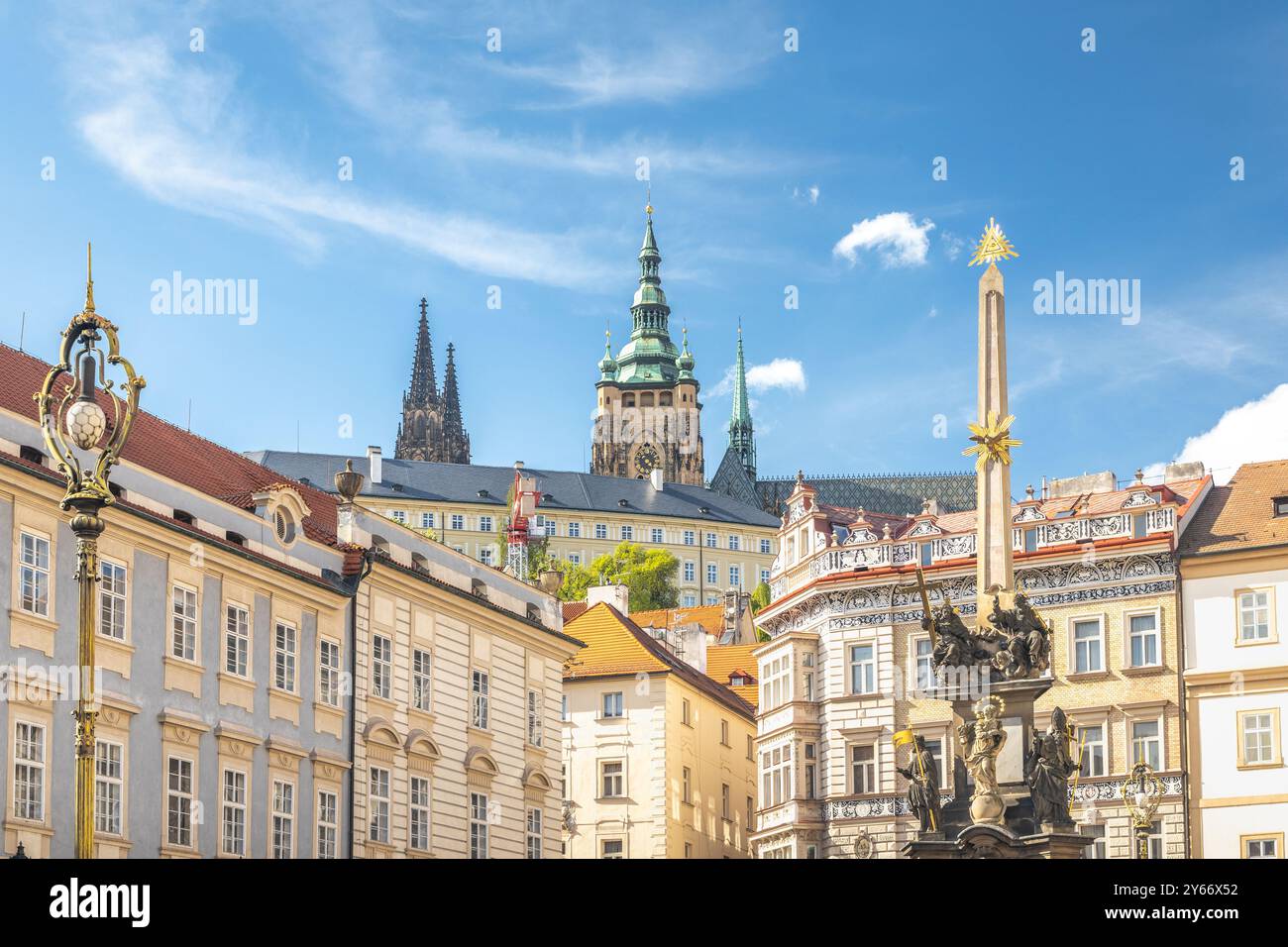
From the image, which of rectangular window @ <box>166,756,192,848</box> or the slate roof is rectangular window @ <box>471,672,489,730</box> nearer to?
rectangular window @ <box>166,756,192,848</box>

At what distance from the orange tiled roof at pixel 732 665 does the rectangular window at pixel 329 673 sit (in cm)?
3602

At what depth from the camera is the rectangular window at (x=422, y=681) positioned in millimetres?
50031

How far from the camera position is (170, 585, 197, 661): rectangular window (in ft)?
133

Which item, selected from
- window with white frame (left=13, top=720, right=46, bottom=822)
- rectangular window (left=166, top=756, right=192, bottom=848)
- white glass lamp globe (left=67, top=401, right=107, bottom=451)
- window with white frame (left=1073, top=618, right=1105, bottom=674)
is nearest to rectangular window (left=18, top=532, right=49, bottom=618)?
window with white frame (left=13, top=720, right=46, bottom=822)

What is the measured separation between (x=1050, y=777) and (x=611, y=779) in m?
31.2

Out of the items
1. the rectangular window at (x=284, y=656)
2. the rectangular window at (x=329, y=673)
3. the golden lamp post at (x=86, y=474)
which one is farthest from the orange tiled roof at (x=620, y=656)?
the golden lamp post at (x=86, y=474)

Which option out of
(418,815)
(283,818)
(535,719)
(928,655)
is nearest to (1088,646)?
(928,655)

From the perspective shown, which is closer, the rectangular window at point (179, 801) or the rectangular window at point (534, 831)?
the rectangular window at point (179, 801)

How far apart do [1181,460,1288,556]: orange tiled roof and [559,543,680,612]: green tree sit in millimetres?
84728

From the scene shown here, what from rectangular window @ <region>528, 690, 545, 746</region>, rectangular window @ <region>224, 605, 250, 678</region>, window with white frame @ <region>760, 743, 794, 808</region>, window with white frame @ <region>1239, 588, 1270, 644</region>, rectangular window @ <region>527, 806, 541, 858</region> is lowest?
rectangular window @ <region>527, 806, 541, 858</region>

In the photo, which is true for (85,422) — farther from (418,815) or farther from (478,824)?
(478,824)

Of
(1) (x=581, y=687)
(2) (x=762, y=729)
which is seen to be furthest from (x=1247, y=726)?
(1) (x=581, y=687)

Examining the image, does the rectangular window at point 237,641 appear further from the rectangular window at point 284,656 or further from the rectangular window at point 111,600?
the rectangular window at point 111,600
